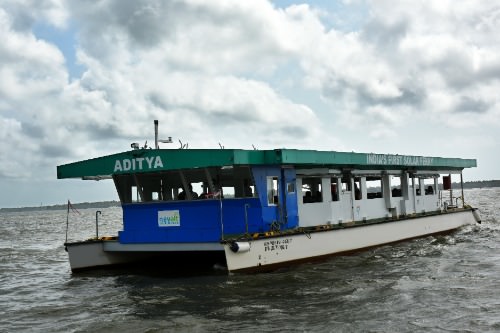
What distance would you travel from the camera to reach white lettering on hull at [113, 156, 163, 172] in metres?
15.5

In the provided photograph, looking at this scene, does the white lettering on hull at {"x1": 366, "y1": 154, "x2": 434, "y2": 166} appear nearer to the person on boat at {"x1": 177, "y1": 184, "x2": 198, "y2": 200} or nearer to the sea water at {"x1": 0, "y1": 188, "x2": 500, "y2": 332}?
the sea water at {"x1": 0, "y1": 188, "x2": 500, "y2": 332}

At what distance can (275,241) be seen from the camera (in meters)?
15.1

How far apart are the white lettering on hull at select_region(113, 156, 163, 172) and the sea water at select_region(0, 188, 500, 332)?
10.5 ft

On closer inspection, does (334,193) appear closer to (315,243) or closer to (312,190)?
(312,190)

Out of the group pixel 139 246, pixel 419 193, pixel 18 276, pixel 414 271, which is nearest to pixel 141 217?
pixel 139 246

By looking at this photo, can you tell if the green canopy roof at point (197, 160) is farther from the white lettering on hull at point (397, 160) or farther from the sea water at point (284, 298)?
the sea water at point (284, 298)

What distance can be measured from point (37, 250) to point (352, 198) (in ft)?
57.2

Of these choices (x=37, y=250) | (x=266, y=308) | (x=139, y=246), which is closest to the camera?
(x=266, y=308)

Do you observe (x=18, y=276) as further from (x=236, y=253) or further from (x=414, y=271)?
(x=414, y=271)

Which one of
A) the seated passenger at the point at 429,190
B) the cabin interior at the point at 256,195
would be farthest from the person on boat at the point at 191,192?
the seated passenger at the point at 429,190

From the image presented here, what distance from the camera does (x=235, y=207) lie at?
15773 mm

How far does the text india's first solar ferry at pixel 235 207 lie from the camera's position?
589 inches

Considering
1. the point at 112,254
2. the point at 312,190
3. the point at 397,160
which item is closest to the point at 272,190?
the point at 312,190

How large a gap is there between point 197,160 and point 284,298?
4517mm
